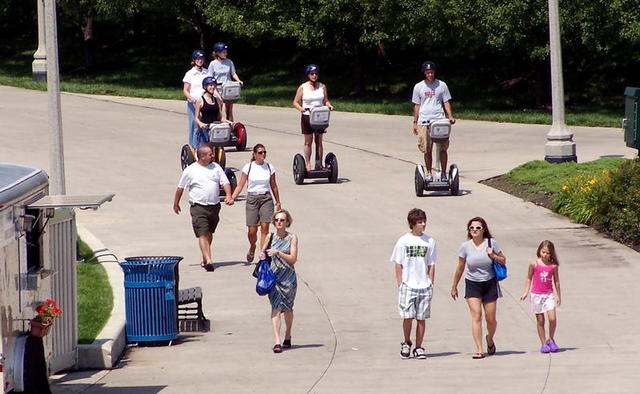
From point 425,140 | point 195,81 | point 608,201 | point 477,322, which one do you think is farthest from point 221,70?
point 477,322

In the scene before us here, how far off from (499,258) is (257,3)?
22613 millimetres

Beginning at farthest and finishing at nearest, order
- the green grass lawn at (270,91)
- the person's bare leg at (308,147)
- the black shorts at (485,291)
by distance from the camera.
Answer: the green grass lawn at (270,91), the person's bare leg at (308,147), the black shorts at (485,291)

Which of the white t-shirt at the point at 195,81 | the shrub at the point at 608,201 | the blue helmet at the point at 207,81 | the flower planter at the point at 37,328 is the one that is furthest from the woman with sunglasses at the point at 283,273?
the white t-shirt at the point at 195,81

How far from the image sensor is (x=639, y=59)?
3359 centimetres

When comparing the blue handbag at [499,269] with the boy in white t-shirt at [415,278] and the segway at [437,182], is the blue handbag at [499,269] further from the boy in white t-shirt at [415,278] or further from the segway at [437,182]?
the segway at [437,182]

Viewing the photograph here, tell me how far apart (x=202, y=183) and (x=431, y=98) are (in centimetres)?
498

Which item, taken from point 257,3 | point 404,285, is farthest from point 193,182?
point 257,3

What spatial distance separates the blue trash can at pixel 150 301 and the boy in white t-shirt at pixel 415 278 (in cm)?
243

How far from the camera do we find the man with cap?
19656 millimetres

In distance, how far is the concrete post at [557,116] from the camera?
2188 centimetres

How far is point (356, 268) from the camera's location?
1623cm

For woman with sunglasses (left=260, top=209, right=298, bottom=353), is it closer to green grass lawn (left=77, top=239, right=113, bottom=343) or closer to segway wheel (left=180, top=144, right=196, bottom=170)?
green grass lawn (left=77, top=239, right=113, bottom=343)

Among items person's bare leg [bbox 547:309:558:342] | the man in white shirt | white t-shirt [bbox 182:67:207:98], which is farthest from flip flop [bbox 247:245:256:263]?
white t-shirt [bbox 182:67:207:98]

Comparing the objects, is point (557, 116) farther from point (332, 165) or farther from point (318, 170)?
point (318, 170)
